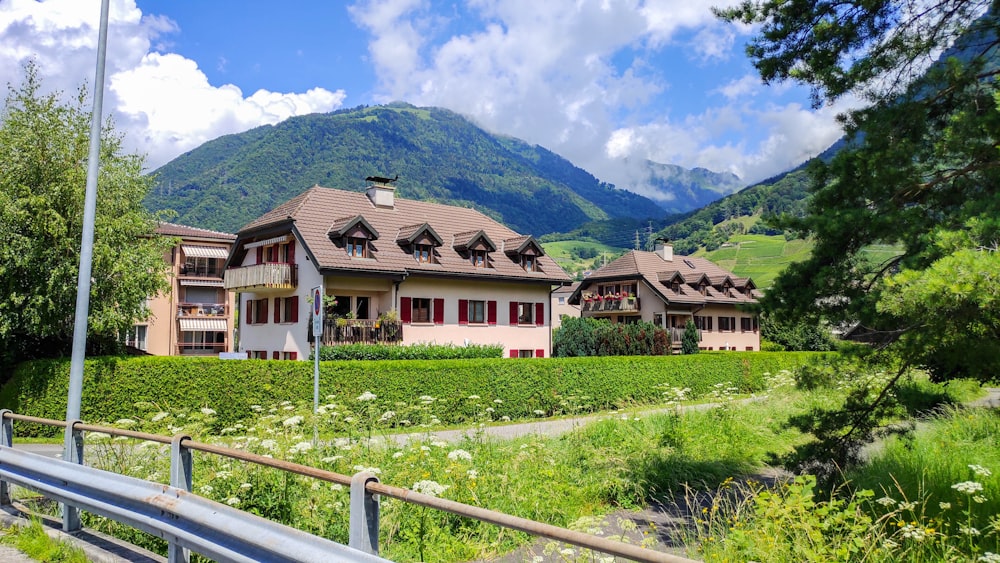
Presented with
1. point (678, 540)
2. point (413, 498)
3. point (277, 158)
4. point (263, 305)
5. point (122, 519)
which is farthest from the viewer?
point (277, 158)

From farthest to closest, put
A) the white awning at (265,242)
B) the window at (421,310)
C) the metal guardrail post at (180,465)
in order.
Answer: the window at (421,310), the white awning at (265,242), the metal guardrail post at (180,465)

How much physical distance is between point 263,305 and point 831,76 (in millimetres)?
31237

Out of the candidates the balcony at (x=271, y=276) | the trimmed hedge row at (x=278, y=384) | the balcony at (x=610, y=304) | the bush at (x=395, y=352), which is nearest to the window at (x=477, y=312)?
the bush at (x=395, y=352)

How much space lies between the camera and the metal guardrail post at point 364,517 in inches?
144

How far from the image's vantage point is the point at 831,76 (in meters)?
8.81

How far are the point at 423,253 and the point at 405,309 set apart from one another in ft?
10.0

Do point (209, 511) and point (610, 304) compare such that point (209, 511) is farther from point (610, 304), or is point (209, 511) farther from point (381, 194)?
point (610, 304)

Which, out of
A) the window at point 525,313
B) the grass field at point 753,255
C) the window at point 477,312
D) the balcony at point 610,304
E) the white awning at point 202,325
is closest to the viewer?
the window at point 477,312

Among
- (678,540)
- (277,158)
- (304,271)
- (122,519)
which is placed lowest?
(678,540)

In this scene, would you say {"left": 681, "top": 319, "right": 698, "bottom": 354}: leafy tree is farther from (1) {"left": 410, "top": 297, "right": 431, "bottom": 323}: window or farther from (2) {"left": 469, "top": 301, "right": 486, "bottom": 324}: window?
(1) {"left": 410, "top": 297, "right": 431, "bottom": 323}: window

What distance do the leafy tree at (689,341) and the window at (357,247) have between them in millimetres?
23304

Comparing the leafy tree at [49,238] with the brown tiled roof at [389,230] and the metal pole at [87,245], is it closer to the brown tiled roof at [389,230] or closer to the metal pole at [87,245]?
the brown tiled roof at [389,230]

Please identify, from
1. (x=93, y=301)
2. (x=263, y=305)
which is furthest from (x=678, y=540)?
(x=263, y=305)

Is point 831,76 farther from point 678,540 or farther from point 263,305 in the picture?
point 263,305
